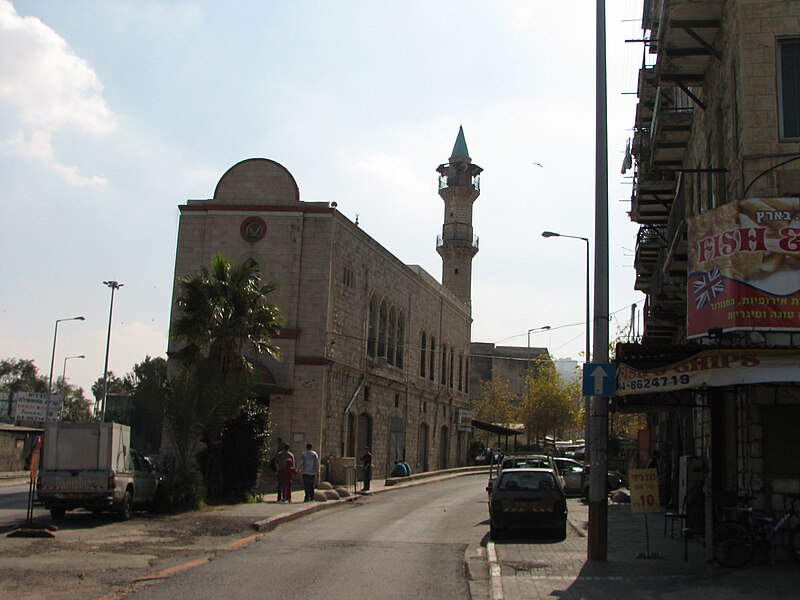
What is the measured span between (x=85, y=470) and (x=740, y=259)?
1359cm

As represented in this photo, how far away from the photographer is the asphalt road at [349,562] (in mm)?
10430

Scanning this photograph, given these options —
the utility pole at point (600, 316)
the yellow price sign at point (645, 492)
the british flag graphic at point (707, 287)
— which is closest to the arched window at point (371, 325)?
the utility pole at point (600, 316)

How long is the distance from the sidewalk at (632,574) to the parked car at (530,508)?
1102mm

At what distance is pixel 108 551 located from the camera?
13.8m

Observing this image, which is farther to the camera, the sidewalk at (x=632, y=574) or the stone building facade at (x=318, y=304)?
the stone building facade at (x=318, y=304)

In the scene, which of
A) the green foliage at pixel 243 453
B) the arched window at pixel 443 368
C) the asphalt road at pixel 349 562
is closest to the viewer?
the asphalt road at pixel 349 562

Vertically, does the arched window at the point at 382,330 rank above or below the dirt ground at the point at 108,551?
above

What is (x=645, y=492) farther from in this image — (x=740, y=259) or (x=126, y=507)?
(x=126, y=507)

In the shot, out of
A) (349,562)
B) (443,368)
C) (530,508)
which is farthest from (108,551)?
(443,368)

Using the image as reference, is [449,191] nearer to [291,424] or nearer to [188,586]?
[291,424]

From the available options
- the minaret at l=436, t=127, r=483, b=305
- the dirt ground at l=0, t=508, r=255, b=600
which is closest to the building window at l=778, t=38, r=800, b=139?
the dirt ground at l=0, t=508, r=255, b=600

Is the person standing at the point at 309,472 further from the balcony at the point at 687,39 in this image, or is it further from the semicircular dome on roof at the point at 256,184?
the balcony at the point at 687,39

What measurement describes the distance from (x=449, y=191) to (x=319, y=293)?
109 feet

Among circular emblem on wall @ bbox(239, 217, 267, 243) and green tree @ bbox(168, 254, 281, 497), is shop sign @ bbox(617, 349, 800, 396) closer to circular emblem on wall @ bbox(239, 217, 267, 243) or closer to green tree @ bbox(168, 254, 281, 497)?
green tree @ bbox(168, 254, 281, 497)
